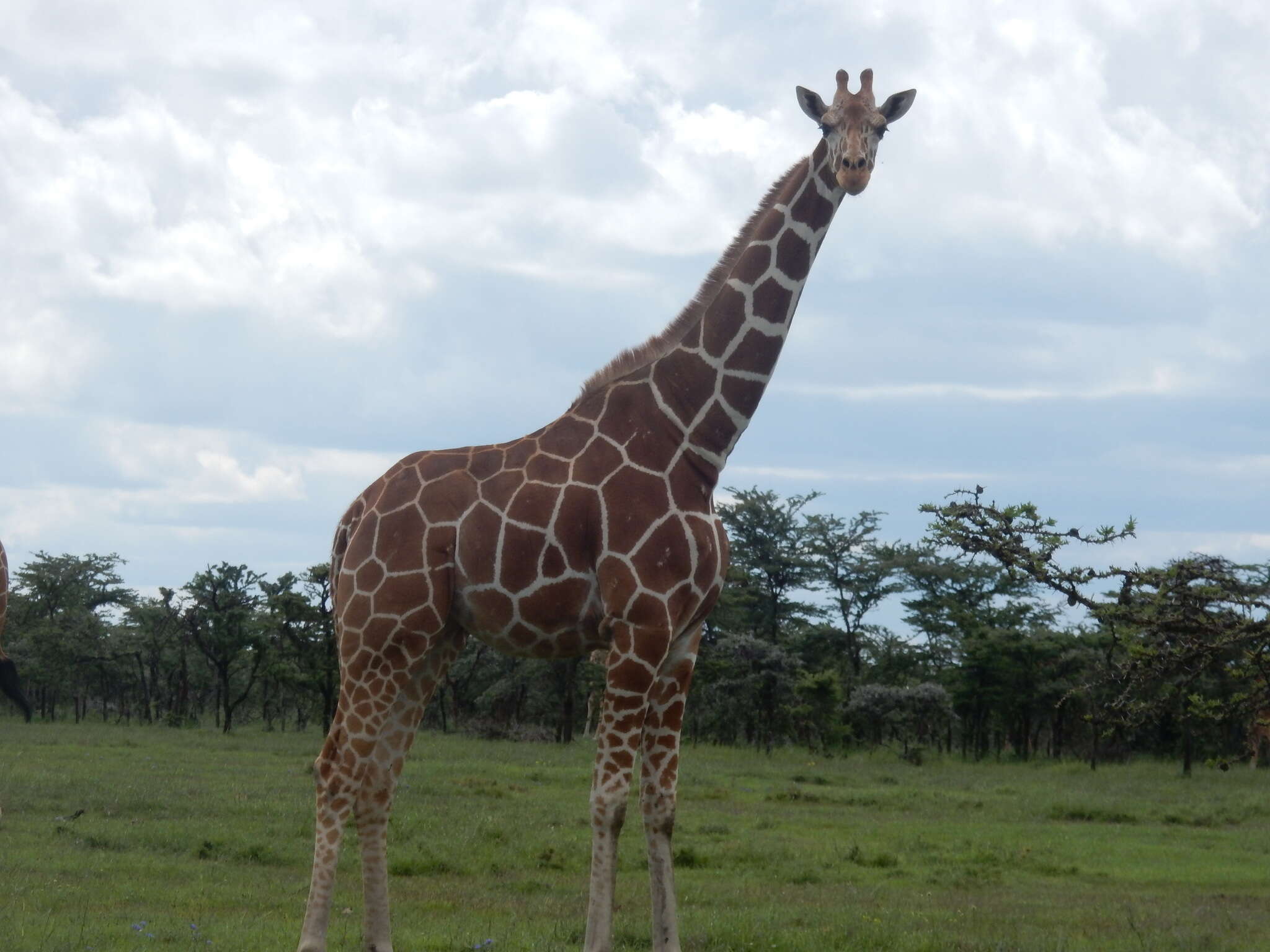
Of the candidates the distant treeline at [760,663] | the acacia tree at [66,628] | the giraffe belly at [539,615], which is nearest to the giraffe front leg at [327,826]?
the giraffe belly at [539,615]

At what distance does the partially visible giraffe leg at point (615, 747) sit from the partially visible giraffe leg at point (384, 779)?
119 centimetres

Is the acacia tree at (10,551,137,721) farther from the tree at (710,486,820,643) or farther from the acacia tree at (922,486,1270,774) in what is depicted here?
the acacia tree at (922,486,1270,774)

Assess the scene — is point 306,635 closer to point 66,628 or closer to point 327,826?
point 66,628

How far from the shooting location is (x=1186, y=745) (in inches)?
→ 1190

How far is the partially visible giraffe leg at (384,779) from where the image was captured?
686 cm

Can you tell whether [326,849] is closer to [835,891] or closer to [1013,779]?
[835,891]

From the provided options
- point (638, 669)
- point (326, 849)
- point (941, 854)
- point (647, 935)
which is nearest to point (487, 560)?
point (638, 669)

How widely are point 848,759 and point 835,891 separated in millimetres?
22125

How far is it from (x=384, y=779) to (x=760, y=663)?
3092 cm

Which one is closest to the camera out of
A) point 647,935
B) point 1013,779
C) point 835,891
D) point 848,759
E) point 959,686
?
point 647,935

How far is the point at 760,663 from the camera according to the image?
37.3m

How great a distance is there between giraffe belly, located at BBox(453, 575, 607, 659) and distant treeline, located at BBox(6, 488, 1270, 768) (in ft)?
76.1

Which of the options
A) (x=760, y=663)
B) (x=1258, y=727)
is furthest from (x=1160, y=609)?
(x=760, y=663)

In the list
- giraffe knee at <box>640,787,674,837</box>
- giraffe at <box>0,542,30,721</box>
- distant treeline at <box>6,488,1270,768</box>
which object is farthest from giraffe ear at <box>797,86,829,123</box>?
distant treeline at <box>6,488,1270,768</box>
